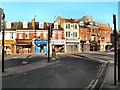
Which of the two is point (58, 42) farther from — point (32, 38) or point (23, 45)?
point (23, 45)

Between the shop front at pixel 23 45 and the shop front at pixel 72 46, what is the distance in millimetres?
10564

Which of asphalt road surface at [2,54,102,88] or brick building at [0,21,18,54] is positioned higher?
brick building at [0,21,18,54]

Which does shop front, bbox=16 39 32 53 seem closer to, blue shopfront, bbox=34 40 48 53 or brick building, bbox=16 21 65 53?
brick building, bbox=16 21 65 53

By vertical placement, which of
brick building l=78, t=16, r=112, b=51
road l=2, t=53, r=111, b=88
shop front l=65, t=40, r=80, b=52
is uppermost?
brick building l=78, t=16, r=112, b=51

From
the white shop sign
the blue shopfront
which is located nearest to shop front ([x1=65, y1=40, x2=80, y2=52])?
the white shop sign

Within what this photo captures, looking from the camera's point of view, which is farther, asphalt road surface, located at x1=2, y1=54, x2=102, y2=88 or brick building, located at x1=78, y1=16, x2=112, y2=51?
brick building, located at x1=78, y1=16, x2=112, y2=51

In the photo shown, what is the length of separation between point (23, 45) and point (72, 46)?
1412 cm

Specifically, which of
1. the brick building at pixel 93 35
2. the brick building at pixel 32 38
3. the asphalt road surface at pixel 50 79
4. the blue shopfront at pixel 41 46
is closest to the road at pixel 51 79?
the asphalt road surface at pixel 50 79

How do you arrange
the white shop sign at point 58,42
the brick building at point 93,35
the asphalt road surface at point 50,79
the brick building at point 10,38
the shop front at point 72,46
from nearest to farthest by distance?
the asphalt road surface at point 50,79 < the brick building at point 10,38 < the white shop sign at point 58,42 < the shop front at point 72,46 < the brick building at point 93,35

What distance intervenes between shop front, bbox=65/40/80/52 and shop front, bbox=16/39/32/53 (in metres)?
10.6

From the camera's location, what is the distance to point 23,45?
6888cm

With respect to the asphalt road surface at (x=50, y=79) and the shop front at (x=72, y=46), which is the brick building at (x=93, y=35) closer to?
the shop front at (x=72, y=46)

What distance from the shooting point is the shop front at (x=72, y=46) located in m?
74.1

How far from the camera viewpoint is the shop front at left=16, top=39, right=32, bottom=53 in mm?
68062
